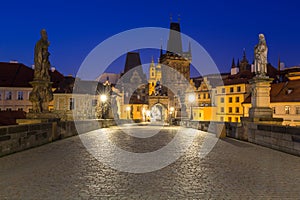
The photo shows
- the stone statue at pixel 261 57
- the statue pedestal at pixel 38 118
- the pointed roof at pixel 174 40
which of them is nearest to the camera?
the statue pedestal at pixel 38 118

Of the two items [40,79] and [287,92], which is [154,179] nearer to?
[40,79]

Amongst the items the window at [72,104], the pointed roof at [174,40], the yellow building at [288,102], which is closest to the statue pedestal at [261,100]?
the yellow building at [288,102]

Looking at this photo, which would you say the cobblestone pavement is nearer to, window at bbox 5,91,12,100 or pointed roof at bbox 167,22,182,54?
window at bbox 5,91,12,100

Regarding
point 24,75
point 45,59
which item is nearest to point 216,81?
point 24,75

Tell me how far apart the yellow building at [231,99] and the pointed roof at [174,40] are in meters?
37.8

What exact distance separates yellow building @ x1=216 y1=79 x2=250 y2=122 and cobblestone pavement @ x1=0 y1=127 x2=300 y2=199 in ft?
166

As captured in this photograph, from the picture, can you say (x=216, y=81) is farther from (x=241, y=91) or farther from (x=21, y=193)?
(x=21, y=193)

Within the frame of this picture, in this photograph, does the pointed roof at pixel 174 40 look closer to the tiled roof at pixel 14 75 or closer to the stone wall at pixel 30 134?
the tiled roof at pixel 14 75

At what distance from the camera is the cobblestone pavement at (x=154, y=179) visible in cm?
497

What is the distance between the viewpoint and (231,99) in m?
60.7

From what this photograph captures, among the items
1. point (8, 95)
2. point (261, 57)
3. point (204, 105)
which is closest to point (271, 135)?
point (261, 57)

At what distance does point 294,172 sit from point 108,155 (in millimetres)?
5263

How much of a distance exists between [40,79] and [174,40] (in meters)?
92.5

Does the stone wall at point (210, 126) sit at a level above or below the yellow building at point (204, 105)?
below
